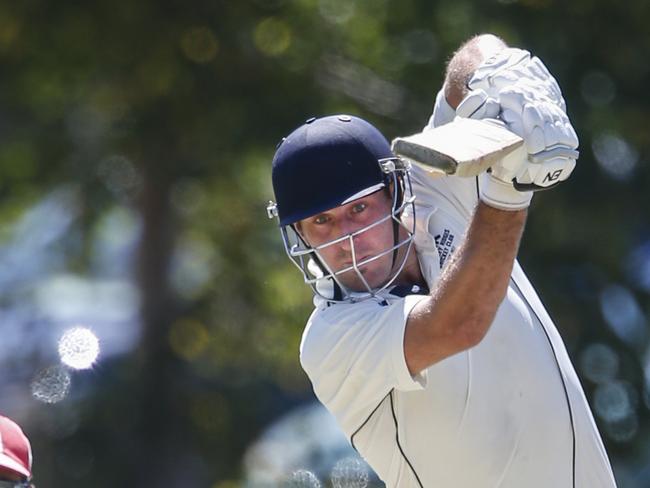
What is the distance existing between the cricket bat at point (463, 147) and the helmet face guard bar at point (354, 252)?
0.53 metres

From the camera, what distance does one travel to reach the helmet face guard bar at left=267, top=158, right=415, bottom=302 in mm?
3398

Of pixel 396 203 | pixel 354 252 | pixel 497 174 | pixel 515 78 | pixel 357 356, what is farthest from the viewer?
pixel 396 203

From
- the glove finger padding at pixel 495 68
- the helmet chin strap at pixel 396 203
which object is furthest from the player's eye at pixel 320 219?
the glove finger padding at pixel 495 68

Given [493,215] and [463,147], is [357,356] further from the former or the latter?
[463,147]

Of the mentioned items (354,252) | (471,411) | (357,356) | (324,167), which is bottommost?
(471,411)

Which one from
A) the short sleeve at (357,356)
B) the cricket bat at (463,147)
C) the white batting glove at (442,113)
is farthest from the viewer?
the white batting glove at (442,113)

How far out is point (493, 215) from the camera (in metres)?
2.96

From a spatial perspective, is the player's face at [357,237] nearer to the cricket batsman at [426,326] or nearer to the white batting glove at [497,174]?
→ the cricket batsman at [426,326]

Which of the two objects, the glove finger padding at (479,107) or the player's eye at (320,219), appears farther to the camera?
the player's eye at (320,219)

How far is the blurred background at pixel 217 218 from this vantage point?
7.94m

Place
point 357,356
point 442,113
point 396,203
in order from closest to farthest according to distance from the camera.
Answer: point 357,356 → point 396,203 → point 442,113

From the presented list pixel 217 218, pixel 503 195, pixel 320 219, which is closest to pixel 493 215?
pixel 503 195

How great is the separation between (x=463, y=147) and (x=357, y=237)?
2.16ft

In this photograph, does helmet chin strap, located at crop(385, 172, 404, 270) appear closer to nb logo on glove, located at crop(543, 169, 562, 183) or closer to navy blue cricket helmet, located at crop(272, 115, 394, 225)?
navy blue cricket helmet, located at crop(272, 115, 394, 225)
